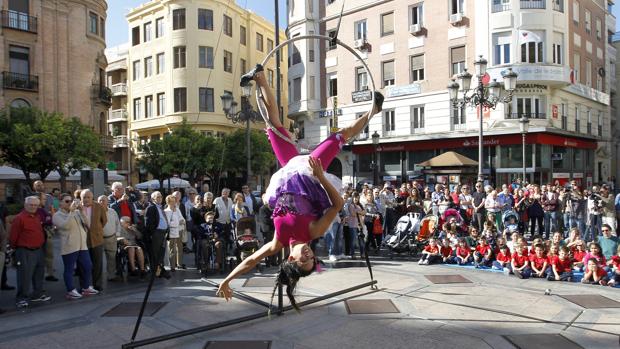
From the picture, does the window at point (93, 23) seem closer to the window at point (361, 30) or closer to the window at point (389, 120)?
the window at point (361, 30)

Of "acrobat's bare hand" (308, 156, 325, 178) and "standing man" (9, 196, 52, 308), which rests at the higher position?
"acrobat's bare hand" (308, 156, 325, 178)

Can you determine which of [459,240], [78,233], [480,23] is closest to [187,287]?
[78,233]

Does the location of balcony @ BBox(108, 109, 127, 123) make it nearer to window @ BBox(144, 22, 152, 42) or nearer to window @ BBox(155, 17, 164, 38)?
window @ BBox(144, 22, 152, 42)

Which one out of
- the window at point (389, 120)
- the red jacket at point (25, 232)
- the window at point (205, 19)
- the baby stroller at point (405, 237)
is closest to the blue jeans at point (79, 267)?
the red jacket at point (25, 232)

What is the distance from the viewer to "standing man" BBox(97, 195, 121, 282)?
8.18 meters

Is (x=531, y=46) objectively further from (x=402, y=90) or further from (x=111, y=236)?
(x=111, y=236)

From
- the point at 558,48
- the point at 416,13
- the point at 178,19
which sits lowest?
the point at 558,48

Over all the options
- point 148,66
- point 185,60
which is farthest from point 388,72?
point 148,66

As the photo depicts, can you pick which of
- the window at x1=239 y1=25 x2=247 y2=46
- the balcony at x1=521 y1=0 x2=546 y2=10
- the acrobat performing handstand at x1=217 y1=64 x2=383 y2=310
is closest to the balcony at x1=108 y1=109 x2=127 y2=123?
the window at x1=239 y1=25 x2=247 y2=46

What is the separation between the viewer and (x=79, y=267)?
749 centimetres

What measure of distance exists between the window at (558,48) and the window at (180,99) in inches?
979

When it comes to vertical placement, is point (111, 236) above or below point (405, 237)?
above

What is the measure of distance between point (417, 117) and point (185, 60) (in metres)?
18.9

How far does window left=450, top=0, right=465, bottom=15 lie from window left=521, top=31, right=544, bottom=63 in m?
3.19
